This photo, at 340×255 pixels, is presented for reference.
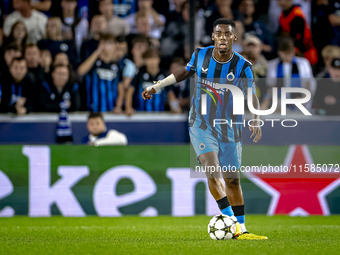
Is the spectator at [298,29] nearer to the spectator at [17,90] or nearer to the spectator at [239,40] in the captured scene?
the spectator at [239,40]

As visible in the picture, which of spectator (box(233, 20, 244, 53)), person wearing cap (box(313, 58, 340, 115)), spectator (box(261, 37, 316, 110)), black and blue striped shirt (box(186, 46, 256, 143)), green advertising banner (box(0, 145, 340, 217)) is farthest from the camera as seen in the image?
spectator (box(233, 20, 244, 53))

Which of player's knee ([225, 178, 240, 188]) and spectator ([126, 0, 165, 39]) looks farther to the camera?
spectator ([126, 0, 165, 39])

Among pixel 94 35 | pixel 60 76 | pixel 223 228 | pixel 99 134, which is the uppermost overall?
pixel 94 35

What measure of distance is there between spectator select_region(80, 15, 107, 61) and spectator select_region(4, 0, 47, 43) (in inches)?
27.0

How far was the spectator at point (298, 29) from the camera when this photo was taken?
768 cm

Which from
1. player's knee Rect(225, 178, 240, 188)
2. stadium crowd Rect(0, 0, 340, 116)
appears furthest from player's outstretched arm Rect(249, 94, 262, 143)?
stadium crowd Rect(0, 0, 340, 116)

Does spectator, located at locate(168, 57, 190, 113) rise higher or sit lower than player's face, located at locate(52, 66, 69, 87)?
lower

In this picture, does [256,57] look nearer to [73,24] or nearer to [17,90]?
[73,24]

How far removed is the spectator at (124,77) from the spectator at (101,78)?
86 millimetres

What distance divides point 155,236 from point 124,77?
10.2ft

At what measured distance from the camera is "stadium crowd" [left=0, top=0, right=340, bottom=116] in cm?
734

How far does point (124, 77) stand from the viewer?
7.50 m

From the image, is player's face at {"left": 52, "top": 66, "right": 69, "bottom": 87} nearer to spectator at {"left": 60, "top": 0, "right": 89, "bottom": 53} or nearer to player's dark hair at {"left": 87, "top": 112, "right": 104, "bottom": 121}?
spectator at {"left": 60, "top": 0, "right": 89, "bottom": 53}

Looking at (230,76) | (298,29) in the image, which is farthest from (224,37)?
(298,29)
